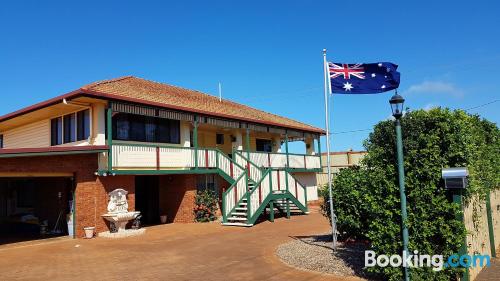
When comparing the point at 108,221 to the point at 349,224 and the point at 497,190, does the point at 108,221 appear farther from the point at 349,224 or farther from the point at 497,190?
the point at 497,190

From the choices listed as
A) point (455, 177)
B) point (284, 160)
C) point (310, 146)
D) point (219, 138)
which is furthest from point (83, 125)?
point (310, 146)

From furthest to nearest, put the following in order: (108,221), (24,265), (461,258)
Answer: (108,221)
(24,265)
(461,258)

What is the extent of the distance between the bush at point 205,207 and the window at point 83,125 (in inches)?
214

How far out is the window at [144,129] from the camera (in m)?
15.6

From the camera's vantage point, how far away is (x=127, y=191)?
48.1 ft

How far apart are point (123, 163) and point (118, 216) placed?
6.54ft

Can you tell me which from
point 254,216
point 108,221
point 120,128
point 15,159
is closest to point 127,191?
point 108,221

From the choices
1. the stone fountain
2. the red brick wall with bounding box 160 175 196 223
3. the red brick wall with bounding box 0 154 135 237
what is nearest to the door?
the red brick wall with bounding box 160 175 196 223

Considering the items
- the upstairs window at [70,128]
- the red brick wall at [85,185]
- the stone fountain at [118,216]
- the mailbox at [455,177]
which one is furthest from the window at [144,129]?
the mailbox at [455,177]

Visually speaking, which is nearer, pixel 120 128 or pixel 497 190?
pixel 497 190

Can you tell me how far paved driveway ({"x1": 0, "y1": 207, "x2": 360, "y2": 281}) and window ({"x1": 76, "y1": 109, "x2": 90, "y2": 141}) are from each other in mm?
4445

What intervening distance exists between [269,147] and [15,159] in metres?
17.2

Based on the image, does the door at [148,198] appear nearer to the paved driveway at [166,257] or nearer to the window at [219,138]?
the paved driveway at [166,257]

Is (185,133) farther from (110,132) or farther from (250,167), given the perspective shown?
(110,132)
